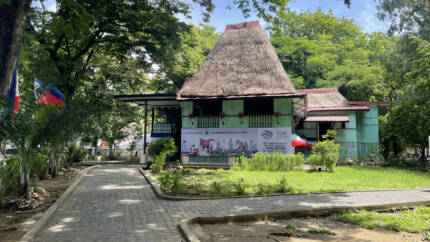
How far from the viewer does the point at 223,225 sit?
16.9 ft

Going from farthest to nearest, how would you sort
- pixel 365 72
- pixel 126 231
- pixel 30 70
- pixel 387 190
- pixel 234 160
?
pixel 365 72 < pixel 234 160 < pixel 30 70 < pixel 387 190 < pixel 126 231

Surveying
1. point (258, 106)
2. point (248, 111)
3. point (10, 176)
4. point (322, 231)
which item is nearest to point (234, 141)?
point (248, 111)

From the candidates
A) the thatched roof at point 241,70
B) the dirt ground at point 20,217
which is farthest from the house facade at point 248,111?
the dirt ground at point 20,217

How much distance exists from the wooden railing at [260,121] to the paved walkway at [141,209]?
874 cm

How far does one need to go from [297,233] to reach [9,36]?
6.48m

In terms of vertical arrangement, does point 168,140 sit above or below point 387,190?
above

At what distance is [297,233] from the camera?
4.65 m

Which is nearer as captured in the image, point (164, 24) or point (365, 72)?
point (164, 24)

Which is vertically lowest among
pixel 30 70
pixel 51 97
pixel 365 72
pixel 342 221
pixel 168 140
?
pixel 342 221

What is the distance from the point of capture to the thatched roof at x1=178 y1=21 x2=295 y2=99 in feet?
55.9

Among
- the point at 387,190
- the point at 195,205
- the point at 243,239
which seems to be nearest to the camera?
the point at 243,239

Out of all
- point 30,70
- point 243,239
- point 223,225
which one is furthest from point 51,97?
point 243,239

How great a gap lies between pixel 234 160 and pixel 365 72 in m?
15.8

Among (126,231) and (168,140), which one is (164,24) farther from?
(126,231)
